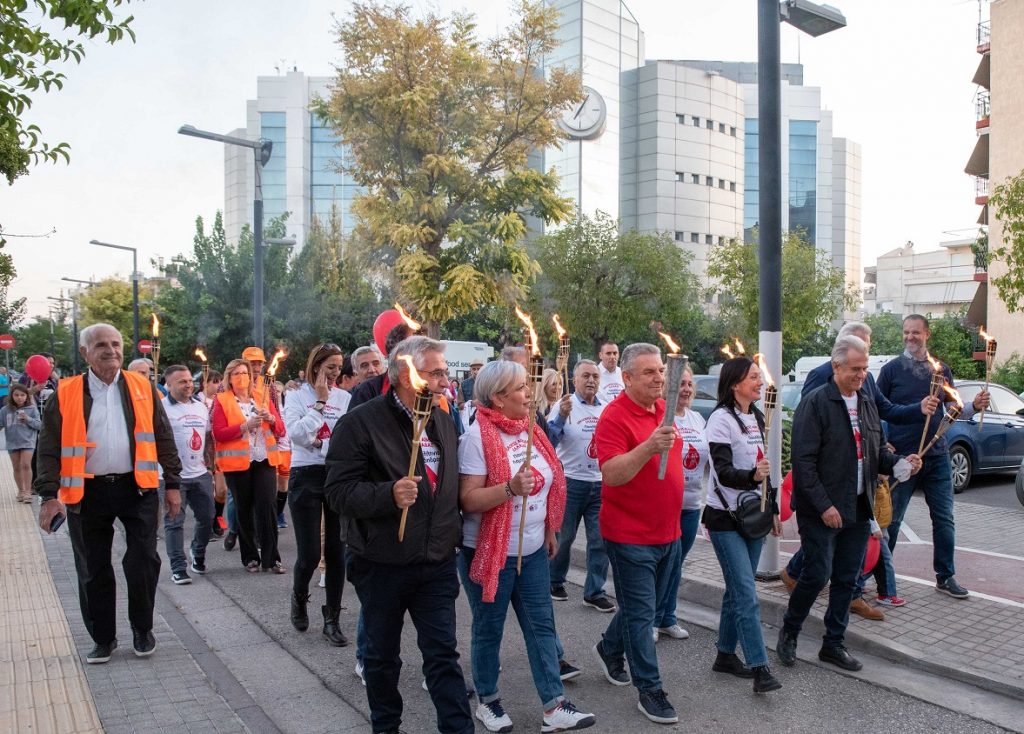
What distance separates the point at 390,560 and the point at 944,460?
15.2 feet

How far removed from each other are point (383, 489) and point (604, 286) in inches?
1301

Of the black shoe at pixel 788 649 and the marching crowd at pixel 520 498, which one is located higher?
the marching crowd at pixel 520 498

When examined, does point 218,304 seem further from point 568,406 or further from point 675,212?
point 675,212

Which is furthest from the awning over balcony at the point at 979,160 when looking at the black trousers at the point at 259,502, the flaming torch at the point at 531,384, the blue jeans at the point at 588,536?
the flaming torch at the point at 531,384

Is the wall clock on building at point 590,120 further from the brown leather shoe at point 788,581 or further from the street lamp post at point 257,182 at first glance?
the brown leather shoe at point 788,581

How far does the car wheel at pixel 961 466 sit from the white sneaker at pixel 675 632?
8653 mm

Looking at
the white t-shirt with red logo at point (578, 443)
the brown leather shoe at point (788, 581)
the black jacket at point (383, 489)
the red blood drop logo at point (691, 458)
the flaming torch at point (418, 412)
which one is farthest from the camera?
the white t-shirt with red logo at point (578, 443)

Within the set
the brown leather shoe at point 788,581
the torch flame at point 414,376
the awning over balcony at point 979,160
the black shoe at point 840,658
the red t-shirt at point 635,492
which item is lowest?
the black shoe at point 840,658

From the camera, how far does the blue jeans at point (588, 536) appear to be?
663cm

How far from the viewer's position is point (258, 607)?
6.89m

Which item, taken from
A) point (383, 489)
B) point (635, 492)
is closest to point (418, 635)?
point (383, 489)

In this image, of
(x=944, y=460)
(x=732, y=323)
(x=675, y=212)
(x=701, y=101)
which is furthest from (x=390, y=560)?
(x=701, y=101)

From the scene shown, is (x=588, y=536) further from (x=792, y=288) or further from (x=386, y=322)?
(x=792, y=288)

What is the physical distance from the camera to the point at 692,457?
5.89 m
